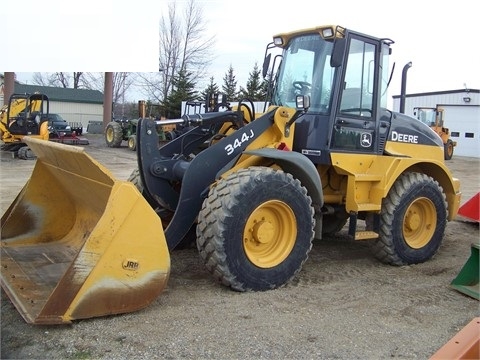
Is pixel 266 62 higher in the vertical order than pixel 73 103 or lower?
lower

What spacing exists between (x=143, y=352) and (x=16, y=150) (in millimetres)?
17222

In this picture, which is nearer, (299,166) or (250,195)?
(250,195)

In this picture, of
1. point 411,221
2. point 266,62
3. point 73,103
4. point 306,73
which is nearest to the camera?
point 306,73

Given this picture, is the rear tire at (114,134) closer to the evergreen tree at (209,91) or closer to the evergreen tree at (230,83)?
the evergreen tree at (209,91)

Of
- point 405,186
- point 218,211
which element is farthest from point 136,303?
point 405,186

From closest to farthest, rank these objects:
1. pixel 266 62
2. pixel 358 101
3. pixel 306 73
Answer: pixel 306 73
pixel 358 101
pixel 266 62

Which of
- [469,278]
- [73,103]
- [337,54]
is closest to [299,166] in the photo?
[337,54]

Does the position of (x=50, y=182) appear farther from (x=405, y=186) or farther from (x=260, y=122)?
(x=405, y=186)

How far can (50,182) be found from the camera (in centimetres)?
505

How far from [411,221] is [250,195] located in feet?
8.05

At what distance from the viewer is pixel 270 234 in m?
4.52

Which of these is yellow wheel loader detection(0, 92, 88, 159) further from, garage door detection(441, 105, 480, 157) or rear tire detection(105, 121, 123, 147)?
garage door detection(441, 105, 480, 157)

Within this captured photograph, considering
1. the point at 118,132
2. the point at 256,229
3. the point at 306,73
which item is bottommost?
the point at 256,229

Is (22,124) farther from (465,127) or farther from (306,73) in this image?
(465,127)
